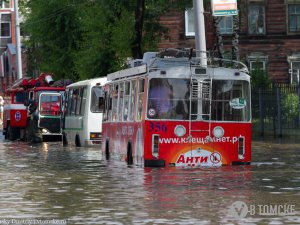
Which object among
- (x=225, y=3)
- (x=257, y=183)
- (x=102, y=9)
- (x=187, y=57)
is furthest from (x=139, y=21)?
(x=257, y=183)

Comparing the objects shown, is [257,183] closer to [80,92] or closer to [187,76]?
[187,76]

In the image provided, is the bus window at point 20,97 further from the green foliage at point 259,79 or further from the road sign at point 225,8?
the road sign at point 225,8

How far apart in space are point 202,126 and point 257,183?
15.0 feet

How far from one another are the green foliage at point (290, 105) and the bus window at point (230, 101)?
60.6ft

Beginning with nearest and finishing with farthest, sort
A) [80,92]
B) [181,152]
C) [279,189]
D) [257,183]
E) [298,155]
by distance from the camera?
[279,189]
[257,183]
[181,152]
[298,155]
[80,92]

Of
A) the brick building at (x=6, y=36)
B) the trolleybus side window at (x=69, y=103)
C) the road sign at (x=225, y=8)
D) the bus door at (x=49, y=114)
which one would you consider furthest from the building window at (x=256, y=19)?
the brick building at (x=6, y=36)

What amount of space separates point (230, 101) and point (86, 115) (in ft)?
48.5

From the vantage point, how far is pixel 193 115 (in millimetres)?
25453

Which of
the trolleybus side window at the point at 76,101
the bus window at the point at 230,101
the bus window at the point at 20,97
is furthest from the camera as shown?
the bus window at the point at 20,97

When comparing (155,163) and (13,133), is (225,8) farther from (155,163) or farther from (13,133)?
(13,133)

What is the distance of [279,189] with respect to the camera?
19.5m
